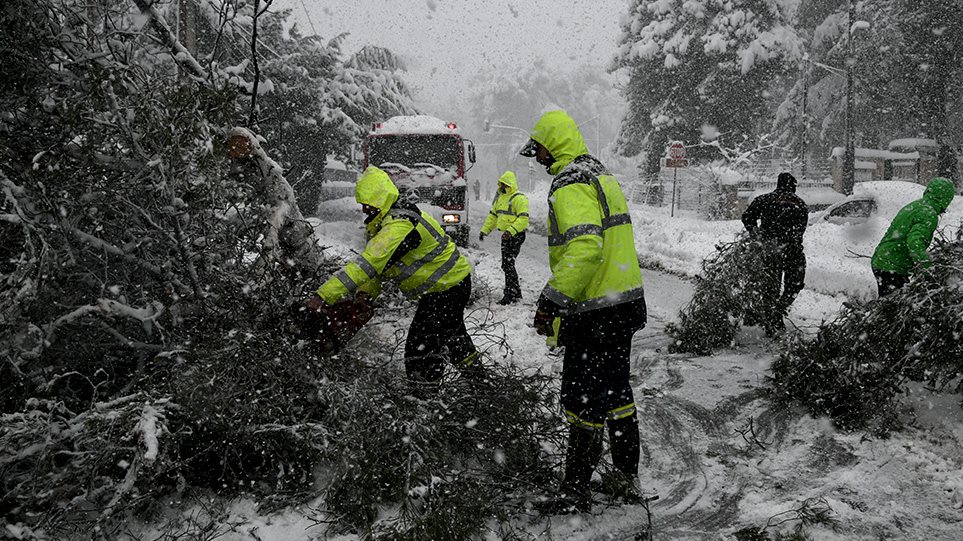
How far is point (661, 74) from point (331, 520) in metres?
29.7

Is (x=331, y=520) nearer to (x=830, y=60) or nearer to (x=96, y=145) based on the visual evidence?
(x=96, y=145)

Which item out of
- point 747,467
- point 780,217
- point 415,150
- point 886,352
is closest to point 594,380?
point 747,467

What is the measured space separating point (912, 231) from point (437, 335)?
3695 millimetres

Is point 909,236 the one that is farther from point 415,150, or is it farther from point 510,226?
point 415,150

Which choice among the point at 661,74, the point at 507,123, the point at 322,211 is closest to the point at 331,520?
the point at 322,211

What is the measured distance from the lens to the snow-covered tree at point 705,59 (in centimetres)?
2708

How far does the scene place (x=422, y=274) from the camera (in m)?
4.08

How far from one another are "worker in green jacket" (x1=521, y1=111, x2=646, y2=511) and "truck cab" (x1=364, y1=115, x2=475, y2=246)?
31.1 feet

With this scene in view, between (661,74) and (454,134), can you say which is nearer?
(454,134)

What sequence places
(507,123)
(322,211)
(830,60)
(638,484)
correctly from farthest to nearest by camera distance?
1. (507,123)
2. (830,60)
3. (322,211)
4. (638,484)

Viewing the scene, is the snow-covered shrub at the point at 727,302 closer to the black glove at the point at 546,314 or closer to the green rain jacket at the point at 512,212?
the green rain jacket at the point at 512,212

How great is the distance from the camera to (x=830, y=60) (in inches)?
1150

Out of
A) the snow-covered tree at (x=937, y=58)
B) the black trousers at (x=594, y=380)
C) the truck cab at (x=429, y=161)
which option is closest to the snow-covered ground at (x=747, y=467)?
the black trousers at (x=594, y=380)

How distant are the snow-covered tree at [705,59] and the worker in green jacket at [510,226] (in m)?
21.8
